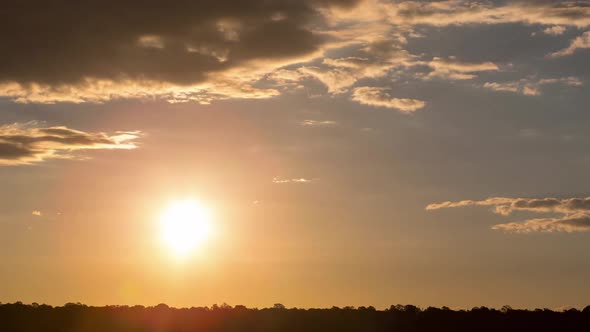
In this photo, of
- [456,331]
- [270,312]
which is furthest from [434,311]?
[270,312]

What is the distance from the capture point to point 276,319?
90.2 metres

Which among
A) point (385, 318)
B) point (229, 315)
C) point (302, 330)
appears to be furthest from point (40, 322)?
point (385, 318)

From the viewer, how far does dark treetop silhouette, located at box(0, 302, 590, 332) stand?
84750mm

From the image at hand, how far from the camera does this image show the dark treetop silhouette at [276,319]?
84.8 m

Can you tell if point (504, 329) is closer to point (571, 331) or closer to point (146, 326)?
point (571, 331)

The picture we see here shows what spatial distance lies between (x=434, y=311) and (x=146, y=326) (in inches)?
1030

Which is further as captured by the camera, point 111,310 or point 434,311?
point 111,310

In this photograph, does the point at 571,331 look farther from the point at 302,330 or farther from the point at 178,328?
the point at 178,328

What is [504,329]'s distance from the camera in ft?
276

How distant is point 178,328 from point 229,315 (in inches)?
190

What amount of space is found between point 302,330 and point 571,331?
23.0 meters

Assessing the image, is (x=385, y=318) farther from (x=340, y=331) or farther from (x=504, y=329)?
(x=504, y=329)

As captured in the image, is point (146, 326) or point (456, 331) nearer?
point (456, 331)

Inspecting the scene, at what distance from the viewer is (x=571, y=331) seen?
273 ft
